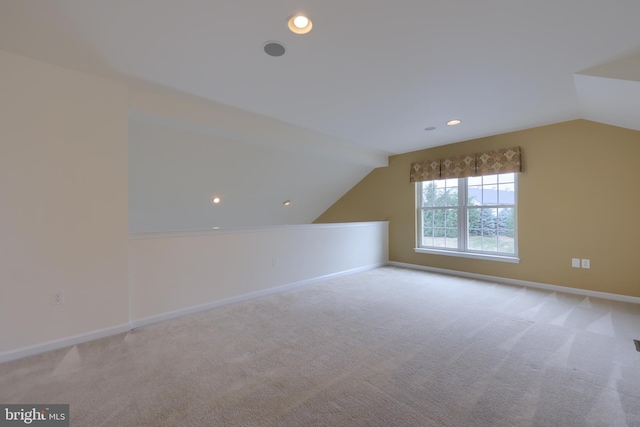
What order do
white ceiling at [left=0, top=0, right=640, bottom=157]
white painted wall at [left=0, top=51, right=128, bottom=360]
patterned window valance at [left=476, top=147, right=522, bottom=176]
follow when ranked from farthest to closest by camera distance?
patterned window valance at [left=476, top=147, right=522, bottom=176], white painted wall at [left=0, top=51, right=128, bottom=360], white ceiling at [left=0, top=0, right=640, bottom=157]

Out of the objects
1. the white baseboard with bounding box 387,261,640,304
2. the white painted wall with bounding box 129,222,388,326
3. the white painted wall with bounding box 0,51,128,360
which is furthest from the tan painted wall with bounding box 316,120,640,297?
the white painted wall with bounding box 0,51,128,360

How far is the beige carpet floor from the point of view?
154 centimetres

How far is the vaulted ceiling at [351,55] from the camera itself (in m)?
1.65

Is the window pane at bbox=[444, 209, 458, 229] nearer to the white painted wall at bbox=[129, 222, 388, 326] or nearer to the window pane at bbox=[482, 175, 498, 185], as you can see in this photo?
the window pane at bbox=[482, 175, 498, 185]

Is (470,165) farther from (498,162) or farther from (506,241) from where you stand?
(506,241)

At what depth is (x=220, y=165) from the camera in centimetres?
414

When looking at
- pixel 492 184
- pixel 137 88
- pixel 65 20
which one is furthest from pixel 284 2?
pixel 492 184

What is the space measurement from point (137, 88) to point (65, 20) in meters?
0.95

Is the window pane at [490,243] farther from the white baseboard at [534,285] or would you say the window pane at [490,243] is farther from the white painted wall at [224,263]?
the white painted wall at [224,263]

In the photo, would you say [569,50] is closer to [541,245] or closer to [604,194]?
[604,194]

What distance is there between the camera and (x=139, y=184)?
379 centimetres
